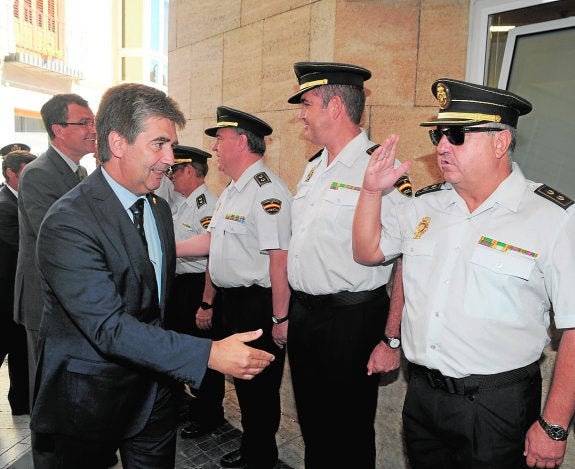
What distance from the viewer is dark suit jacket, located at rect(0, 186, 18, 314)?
4336mm

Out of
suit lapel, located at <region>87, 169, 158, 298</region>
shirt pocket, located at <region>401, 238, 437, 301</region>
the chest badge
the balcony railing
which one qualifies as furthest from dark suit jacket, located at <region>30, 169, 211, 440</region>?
the balcony railing

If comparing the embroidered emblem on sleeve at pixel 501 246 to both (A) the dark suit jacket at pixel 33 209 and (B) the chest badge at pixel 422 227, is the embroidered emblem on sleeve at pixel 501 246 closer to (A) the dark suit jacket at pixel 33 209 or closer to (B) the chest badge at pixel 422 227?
(B) the chest badge at pixel 422 227

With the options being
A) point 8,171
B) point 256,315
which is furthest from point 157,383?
point 8,171

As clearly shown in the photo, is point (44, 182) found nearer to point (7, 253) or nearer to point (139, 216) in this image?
point (7, 253)

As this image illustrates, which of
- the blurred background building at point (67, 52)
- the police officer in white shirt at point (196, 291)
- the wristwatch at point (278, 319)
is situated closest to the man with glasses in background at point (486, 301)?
the wristwatch at point (278, 319)

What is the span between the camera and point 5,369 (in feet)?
18.1

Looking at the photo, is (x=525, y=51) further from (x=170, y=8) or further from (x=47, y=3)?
(x=47, y=3)

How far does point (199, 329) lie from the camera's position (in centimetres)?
423

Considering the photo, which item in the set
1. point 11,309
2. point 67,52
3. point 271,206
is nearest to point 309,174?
point 271,206

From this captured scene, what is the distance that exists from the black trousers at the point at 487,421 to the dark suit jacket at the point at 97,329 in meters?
1.04

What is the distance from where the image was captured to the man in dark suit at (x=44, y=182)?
10.7 ft

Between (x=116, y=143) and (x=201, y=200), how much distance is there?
2.48 metres

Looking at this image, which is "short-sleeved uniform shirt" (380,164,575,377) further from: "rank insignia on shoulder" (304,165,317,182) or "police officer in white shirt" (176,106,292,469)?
"police officer in white shirt" (176,106,292,469)

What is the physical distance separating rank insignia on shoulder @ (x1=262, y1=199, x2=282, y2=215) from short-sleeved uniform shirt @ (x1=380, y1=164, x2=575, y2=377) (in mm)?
1354
